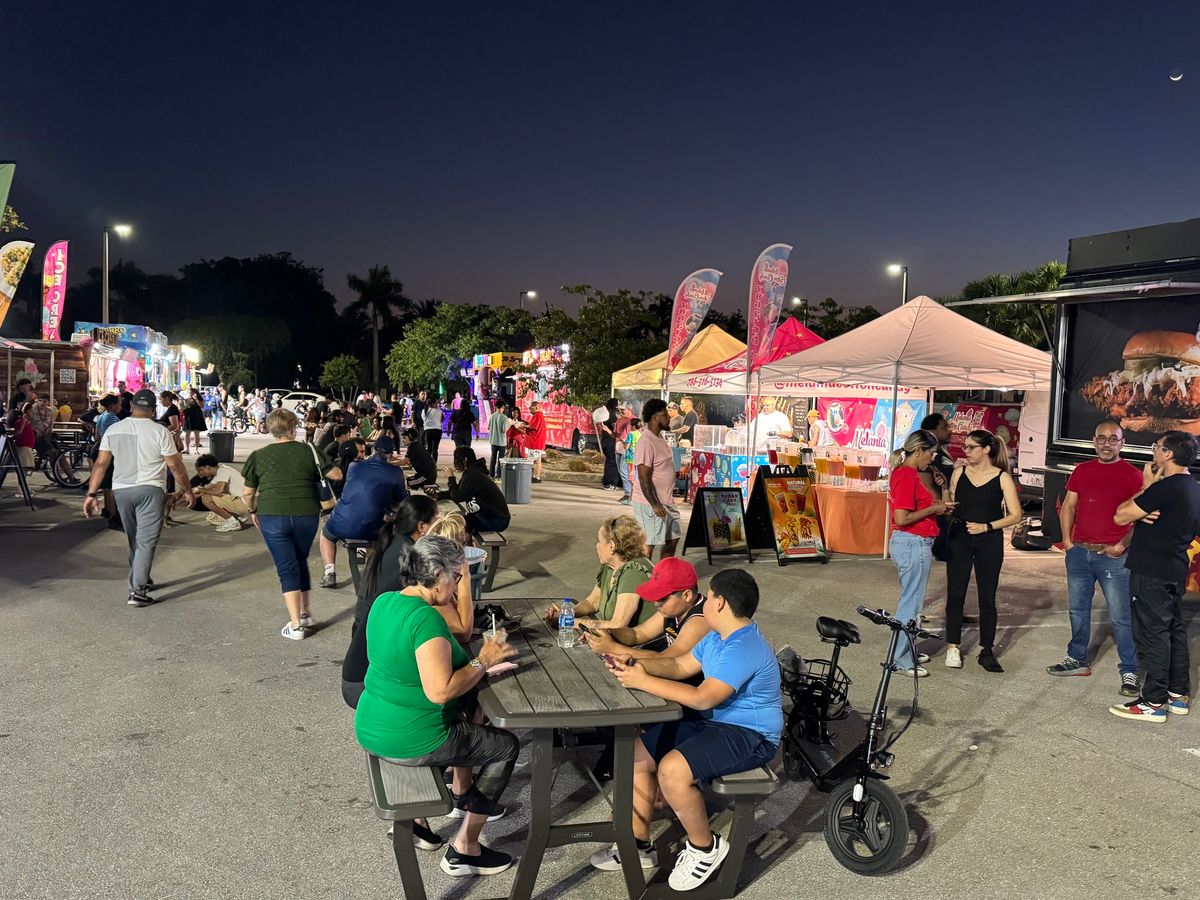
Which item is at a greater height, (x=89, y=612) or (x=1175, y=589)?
(x=1175, y=589)

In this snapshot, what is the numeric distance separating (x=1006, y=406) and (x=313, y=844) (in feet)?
51.8

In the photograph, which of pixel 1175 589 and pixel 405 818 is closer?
pixel 405 818

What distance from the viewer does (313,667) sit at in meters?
6.21

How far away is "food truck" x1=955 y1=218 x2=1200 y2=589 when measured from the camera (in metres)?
9.48

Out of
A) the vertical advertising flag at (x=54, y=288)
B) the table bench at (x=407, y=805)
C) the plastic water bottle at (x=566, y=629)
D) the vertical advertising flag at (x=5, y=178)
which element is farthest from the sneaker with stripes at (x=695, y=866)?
the vertical advertising flag at (x=54, y=288)

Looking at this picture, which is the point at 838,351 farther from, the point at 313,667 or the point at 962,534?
the point at 313,667

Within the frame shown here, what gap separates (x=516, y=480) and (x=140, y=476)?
728 centimetres

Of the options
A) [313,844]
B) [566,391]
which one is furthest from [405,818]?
[566,391]

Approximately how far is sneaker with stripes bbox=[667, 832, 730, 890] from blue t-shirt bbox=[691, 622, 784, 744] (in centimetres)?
46

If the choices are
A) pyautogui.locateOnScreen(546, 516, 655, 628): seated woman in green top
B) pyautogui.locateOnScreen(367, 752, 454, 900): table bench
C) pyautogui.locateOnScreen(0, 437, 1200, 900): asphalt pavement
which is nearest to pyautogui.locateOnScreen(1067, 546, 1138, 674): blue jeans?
pyautogui.locateOnScreen(0, 437, 1200, 900): asphalt pavement

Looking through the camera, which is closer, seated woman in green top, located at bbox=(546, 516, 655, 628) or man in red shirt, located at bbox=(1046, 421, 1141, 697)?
seated woman in green top, located at bbox=(546, 516, 655, 628)

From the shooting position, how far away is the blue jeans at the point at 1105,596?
597 cm

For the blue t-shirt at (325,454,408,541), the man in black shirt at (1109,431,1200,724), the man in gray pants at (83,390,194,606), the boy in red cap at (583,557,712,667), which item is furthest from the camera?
the man in gray pants at (83,390,194,606)

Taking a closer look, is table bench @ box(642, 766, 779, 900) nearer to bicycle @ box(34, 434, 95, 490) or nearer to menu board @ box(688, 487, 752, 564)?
menu board @ box(688, 487, 752, 564)
